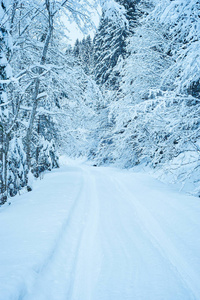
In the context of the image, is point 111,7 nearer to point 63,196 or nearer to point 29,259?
point 63,196

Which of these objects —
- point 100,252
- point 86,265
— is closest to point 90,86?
point 100,252

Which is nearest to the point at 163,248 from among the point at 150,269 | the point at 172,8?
the point at 150,269

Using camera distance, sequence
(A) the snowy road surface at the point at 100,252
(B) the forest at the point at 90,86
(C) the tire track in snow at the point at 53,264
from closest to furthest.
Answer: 1. (C) the tire track in snow at the point at 53,264
2. (A) the snowy road surface at the point at 100,252
3. (B) the forest at the point at 90,86

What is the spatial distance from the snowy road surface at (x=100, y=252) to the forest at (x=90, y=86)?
2.10 meters

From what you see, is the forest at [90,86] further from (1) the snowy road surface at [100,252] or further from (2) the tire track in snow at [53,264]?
(2) the tire track in snow at [53,264]

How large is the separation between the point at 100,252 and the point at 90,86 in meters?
7.78

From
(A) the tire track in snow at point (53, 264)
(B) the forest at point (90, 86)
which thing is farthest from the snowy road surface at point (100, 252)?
(B) the forest at point (90, 86)

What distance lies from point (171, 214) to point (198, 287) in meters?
2.14

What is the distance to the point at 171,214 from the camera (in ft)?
13.8

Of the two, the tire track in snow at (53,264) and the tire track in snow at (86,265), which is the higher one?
the tire track in snow at (53,264)

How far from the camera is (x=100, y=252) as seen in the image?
2.81 m

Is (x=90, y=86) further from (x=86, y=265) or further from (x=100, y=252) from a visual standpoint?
(x=86, y=265)

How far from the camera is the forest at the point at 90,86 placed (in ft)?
18.5

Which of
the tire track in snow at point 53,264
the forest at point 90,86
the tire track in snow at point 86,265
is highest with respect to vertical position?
the forest at point 90,86
